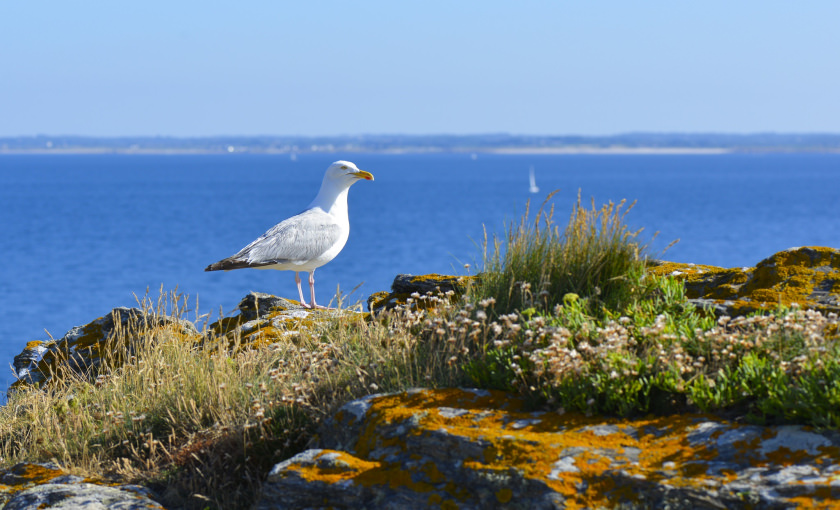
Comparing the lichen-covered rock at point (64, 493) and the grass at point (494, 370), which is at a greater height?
the grass at point (494, 370)

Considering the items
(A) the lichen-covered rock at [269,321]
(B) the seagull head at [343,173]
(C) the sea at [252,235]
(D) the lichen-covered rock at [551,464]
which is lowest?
(C) the sea at [252,235]

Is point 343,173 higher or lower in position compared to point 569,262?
higher

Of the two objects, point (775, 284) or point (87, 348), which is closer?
point (775, 284)

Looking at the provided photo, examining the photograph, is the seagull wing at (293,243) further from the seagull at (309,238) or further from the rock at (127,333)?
the rock at (127,333)

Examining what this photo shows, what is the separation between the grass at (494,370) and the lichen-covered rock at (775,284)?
0.29 metres

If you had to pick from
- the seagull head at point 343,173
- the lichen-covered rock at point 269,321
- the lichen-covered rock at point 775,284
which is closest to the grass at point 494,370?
the lichen-covered rock at point 775,284

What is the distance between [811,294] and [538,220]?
1.88 m

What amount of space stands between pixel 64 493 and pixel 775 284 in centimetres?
475

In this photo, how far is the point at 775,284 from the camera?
5.77 metres

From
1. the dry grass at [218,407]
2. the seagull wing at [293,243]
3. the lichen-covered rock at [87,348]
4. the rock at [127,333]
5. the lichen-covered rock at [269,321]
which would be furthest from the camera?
the seagull wing at [293,243]

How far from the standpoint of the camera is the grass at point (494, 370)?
427cm

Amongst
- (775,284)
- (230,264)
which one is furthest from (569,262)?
(230,264)

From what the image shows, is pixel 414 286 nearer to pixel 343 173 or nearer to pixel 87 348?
pixel 343 173

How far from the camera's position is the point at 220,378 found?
19.2 ft
